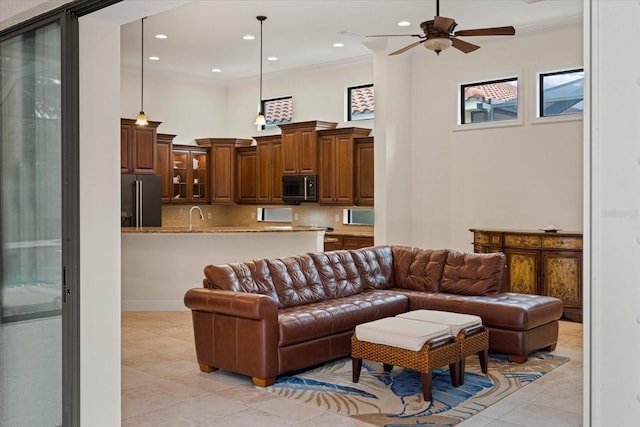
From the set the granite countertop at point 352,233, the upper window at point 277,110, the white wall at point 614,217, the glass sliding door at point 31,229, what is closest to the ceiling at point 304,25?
the upper window at point 277,110

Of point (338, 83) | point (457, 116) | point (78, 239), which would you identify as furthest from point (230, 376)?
point (338, 83)

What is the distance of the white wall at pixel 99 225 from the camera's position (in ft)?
9.05

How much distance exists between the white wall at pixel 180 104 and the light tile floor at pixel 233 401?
5675mm

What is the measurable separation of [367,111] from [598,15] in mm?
8376

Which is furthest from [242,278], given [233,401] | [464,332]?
[464,332]

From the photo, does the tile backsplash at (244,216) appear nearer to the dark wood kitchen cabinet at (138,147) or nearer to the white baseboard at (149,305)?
the dark wood kitchen cabinet at (138,147)

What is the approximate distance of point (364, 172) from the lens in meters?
9.21

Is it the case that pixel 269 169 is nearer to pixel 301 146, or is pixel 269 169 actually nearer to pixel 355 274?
pixel 301 146

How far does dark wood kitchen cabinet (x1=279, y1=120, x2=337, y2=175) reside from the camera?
955 centimetres

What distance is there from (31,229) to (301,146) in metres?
6.90

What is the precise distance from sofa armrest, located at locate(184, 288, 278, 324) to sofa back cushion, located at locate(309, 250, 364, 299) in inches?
49.0

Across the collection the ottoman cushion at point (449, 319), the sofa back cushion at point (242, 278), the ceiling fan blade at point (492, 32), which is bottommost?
the ottoman cushion at point (449, 319)

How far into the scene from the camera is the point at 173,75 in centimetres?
1074

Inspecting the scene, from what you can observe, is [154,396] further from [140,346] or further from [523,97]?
[523,97]
